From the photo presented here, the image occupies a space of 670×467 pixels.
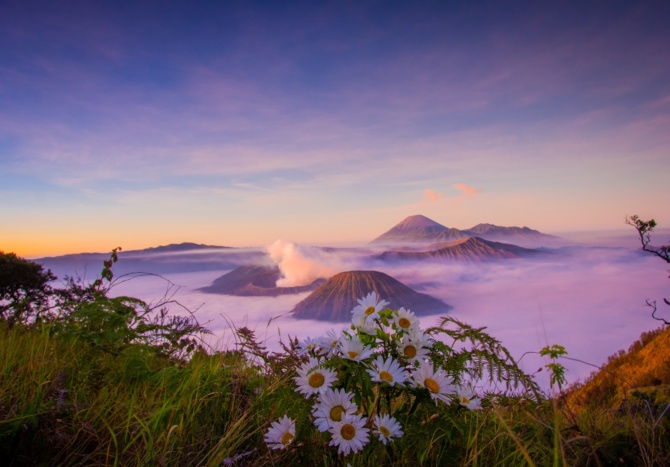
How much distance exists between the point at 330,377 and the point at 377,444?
367 millimetres

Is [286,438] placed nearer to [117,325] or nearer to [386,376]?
[386,376]

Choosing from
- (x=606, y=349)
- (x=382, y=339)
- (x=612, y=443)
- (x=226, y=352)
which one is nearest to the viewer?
(x=382, y=339)

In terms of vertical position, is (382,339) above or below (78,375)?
above

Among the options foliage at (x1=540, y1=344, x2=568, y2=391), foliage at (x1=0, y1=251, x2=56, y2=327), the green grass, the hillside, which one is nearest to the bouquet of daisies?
the green grass

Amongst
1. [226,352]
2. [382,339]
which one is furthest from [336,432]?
[226,352]

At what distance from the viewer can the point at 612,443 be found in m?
2.64

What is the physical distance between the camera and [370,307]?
2434mm

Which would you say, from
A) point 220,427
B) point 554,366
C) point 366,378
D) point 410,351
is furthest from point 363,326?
point 554,366

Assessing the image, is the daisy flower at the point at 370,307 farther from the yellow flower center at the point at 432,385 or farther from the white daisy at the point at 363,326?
the yellow flower center at the point at 432,385

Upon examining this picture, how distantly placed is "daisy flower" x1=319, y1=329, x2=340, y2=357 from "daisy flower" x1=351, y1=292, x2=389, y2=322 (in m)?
0.17

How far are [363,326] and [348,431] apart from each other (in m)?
0.62

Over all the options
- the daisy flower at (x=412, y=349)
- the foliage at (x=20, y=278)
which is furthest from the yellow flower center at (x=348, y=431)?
the foliage at (x=20, y=278)

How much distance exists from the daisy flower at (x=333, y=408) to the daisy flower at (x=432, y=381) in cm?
37

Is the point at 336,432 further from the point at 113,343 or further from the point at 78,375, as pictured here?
the point at 113,343
